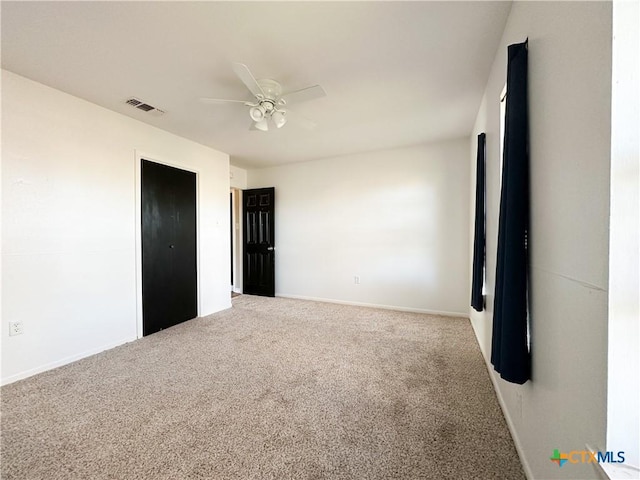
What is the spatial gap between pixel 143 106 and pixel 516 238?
352 cm

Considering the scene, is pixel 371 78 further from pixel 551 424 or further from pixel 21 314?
pixel 21 314

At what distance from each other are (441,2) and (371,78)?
79 centimetres

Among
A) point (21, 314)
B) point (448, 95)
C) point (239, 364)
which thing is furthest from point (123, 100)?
point (448, 95)

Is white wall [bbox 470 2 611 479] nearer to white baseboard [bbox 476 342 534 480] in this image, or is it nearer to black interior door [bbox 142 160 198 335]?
white baseboard [bbox 476 342 534 480]

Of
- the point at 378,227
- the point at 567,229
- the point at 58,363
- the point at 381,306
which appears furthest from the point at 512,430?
the point at 58,363

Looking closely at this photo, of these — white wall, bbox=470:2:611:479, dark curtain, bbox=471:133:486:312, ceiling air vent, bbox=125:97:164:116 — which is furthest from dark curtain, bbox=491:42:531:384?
ceiling air vent, bbox=125:97:164:116

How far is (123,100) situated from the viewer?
2.65 meters

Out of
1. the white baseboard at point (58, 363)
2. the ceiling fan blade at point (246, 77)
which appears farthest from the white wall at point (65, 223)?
the ceiling fan blade at point (246, 77)

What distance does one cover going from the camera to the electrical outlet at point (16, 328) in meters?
2.19

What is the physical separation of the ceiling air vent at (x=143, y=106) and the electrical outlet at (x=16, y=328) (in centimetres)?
228

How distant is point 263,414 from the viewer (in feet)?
5.82

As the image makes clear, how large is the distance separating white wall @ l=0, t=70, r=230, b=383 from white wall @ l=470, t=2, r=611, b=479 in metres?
3.70

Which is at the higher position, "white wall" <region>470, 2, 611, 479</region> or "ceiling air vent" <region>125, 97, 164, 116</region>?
"ceiling air vent" <region>125, 97, 164, 116</region>

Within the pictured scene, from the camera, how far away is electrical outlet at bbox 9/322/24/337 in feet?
7.19
